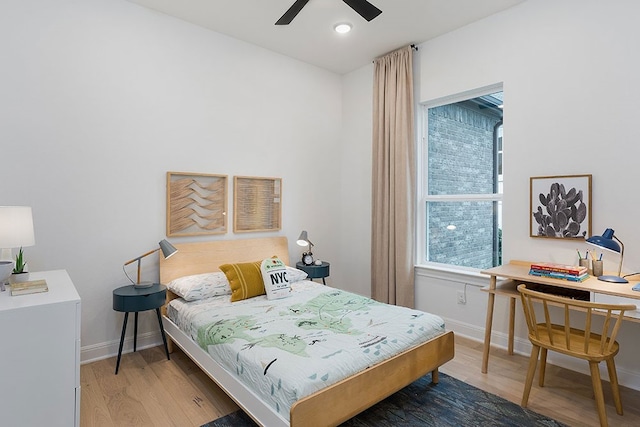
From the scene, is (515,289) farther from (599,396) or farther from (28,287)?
(28,287)

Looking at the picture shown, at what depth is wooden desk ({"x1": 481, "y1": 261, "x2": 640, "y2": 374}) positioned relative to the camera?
2162mm

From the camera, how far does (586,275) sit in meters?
2.50

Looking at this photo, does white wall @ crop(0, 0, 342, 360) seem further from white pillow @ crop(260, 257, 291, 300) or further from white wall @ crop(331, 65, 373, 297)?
white wall @ crop(331, 65, 373, 297)

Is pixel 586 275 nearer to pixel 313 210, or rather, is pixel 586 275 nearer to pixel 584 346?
pixel 584 346

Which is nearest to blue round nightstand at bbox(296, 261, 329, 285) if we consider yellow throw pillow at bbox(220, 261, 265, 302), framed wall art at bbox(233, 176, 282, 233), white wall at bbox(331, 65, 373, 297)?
framed wall art at bbox(233, 176, 282, 233)

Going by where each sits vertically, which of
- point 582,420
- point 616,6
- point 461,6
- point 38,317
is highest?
point 461,6

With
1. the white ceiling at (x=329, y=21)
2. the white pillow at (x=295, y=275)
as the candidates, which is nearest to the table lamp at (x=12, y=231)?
the white pillow at (x=295, y=275)

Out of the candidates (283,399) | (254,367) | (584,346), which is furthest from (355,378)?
(584,346)

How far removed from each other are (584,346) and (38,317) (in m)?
2.92

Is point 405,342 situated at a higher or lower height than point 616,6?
lower

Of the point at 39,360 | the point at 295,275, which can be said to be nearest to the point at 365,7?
the point at 295,275

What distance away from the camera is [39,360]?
1727 mm

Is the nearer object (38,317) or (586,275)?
(38,317)

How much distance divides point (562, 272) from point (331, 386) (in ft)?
6.09
